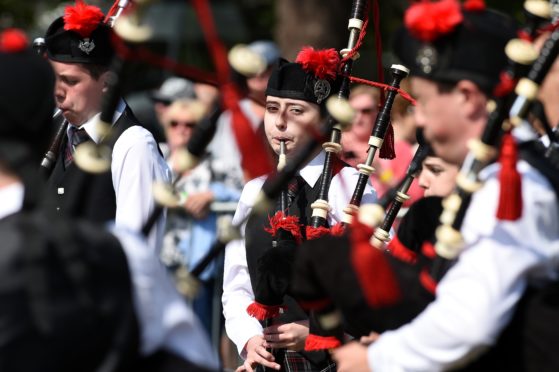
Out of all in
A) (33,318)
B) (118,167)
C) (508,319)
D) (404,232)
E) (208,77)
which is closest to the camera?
(33,318)

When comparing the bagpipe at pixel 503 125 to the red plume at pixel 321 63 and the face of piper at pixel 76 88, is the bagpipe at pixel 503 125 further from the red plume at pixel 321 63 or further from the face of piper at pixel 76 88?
the face of piper at pixel 76 88

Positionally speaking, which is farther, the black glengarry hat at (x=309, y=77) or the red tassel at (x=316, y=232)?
the black glengarry hat at (x=309, y=77)

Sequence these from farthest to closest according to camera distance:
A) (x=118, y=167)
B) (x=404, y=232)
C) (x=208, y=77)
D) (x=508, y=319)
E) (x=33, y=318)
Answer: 1. (x=118, y=167)
2. (x=404, y=232)
3. (x=208, y=77)
4. (x=508, y=319)
5. (x=33, y=318)

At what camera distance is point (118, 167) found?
464cm

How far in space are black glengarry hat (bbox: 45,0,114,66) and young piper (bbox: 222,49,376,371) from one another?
77 centimetres

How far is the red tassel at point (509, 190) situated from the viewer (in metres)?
2.79

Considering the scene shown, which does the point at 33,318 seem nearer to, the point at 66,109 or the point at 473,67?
the point at 473,67

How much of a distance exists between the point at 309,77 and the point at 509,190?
2.06 m

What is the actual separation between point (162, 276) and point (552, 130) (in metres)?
1.71

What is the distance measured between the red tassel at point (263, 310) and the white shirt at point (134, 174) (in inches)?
19.3

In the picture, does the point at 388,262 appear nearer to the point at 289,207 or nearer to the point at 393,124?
the point at 289,207

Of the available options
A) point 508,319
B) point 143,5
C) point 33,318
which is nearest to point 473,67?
point 508,319

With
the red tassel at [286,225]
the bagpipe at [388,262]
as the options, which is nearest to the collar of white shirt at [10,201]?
the bagpipe at [388,262]

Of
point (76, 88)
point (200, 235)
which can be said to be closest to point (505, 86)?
point (76, 88)
